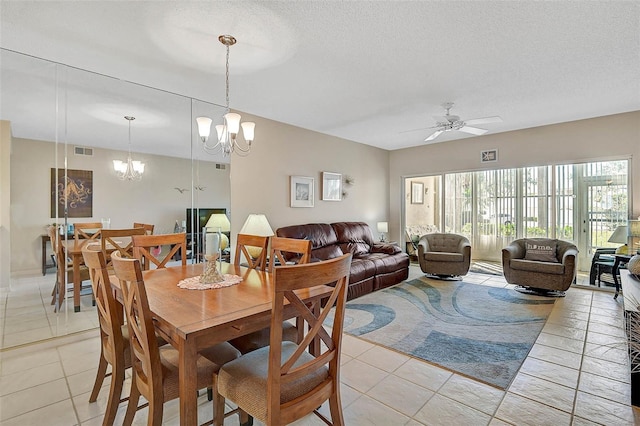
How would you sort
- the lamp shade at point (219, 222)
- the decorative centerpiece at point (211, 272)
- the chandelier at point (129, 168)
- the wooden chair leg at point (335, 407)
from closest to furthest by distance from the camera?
1. the wooden chair leg at point (335, 407)
2. the decorative centerpiece at point (211, 272)
3. the chandelier at point (129, 168)
4. the lamp shade at point (219, 222)

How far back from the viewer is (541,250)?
15.4 ft

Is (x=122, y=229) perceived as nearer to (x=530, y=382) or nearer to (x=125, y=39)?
(x=125, y=39)

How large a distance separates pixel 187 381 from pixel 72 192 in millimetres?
2780

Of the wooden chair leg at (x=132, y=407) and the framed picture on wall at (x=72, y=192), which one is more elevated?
the framed picture on wall at (x=72, y=192)

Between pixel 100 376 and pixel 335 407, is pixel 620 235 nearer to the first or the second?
pixel 335 407

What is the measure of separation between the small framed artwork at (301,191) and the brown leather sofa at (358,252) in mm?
423

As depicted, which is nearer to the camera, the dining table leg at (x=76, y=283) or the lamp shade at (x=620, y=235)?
the dining table leg at (x=76, y=283)

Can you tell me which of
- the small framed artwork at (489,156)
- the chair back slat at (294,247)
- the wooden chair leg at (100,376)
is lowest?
the wooden chair leg at (100,376)

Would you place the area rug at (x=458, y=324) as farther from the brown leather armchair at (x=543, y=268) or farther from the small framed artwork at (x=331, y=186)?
the small framed artwork at (x=331, y=186)

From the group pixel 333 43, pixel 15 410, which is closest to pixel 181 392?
pixel 15 410

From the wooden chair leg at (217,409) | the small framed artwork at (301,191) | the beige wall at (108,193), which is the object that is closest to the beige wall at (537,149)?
the small framed artwork at (301,191)

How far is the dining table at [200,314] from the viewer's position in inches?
51.5

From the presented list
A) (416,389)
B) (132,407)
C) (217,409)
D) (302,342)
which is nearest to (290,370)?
(302,342)

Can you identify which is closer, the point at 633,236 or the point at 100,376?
the point at 100,376
